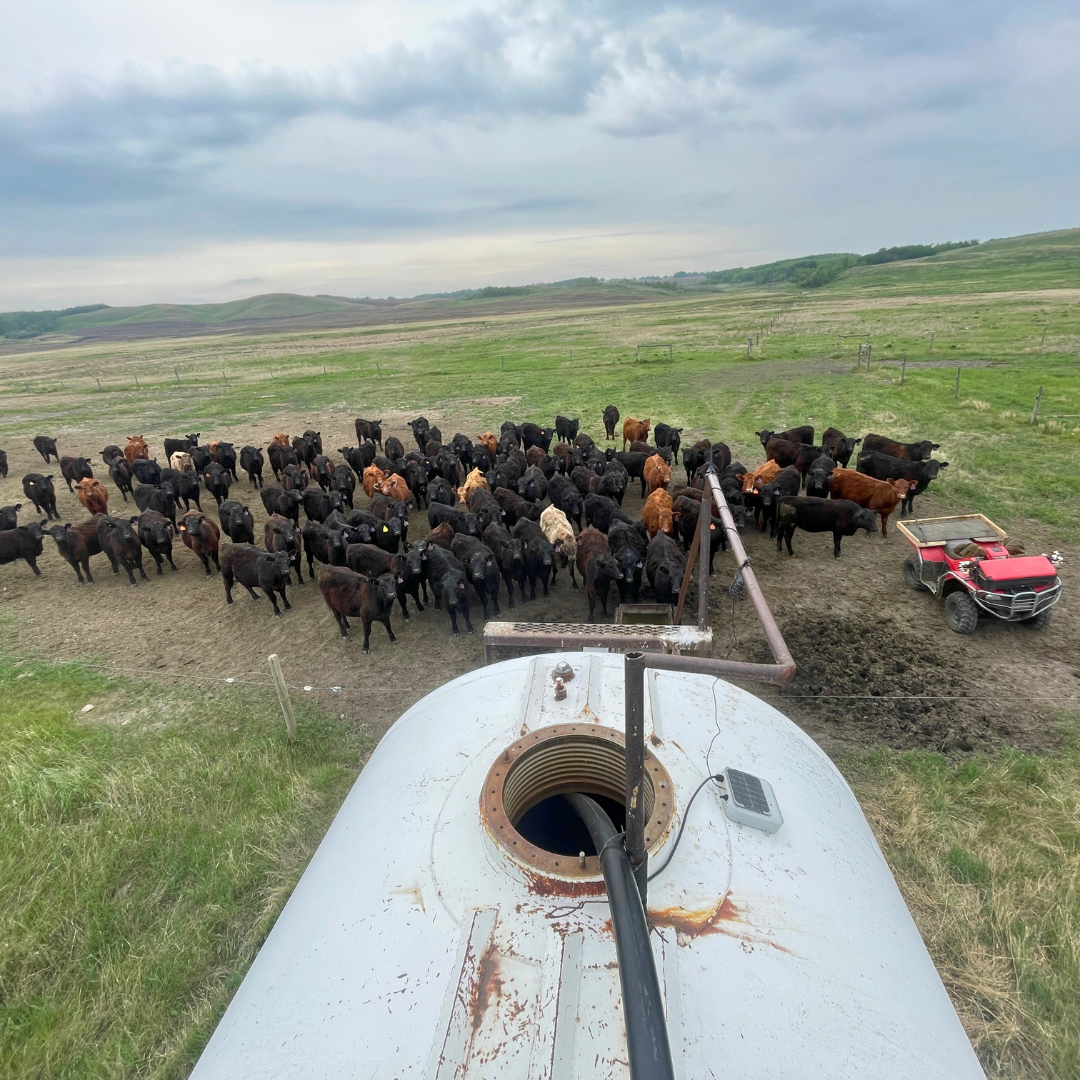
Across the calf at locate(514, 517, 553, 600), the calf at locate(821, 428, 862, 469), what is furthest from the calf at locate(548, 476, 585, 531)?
the calf at locate(821, 428, 862, 469)

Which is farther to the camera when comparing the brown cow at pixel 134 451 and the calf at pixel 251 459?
the brown cow at pixel 134 451

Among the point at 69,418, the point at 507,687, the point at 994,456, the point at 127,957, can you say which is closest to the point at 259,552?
the point at 127,957

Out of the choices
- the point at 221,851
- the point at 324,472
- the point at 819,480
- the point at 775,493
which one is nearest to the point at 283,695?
the point at 221,851

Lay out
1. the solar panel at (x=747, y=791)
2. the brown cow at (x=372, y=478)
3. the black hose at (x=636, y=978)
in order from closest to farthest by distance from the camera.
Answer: the black hose at (x=636, y=978)
the solar panel at (x=747, y=791)
the brown cow at (x=372, y=478)

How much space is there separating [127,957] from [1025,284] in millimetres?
105795

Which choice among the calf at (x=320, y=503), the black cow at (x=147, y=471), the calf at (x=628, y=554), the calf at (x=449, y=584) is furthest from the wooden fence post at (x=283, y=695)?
the black cow at (x=147, y=471)

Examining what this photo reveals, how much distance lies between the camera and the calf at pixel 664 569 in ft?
32.0

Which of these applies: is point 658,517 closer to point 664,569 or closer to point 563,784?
point 664,569

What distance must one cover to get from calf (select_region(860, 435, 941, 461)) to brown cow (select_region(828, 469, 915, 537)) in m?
1.99

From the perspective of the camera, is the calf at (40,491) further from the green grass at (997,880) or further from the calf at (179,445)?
the green grass at (997,880)

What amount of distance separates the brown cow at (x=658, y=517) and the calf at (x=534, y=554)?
7.94 ft

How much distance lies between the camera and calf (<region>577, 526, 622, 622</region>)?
393 inches

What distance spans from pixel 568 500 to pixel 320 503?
6.31 metres

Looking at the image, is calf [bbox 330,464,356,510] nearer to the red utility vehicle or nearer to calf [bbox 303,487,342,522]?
calf [bbox 303,487,342,522]
